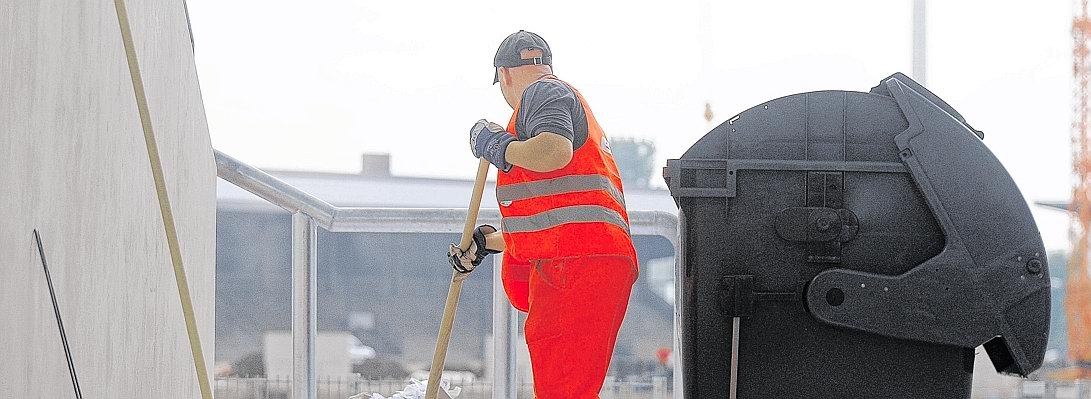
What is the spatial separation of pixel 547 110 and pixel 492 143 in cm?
15

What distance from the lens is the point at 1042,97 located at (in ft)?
25.0

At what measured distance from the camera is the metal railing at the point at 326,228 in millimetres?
2762

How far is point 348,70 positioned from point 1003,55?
21.3 feet

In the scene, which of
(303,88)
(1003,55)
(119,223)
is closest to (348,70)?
(303,88)

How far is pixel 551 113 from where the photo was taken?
8.13 feet

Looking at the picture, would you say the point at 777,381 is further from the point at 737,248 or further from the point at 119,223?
the point at 119,223

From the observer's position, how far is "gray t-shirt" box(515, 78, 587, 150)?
2.45m

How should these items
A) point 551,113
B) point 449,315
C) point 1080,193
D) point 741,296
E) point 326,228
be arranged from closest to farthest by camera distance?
point 741,296, point 551,113, point 449,315, point 326,228, point 1080,193

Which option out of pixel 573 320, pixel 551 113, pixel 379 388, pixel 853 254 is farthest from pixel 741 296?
pixel 379 388

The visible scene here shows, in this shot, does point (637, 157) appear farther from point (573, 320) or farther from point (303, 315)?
point (573, 320)

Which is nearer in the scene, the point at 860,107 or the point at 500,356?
the point at 860,107

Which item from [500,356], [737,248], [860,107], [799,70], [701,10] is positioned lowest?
[500,356]

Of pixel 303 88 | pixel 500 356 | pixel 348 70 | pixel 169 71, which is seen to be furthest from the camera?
pixel 303 88

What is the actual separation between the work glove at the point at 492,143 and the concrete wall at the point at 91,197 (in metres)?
0.65
